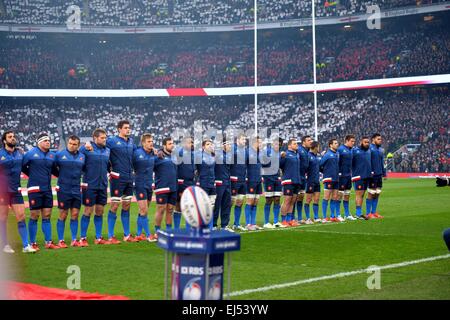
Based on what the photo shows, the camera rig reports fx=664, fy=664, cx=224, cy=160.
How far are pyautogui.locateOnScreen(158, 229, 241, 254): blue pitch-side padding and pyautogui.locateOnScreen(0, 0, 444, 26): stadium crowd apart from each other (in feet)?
150

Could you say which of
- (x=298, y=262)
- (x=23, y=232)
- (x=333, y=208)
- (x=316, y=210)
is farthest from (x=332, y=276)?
(x=333, y=208)

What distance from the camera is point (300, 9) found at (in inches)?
2013

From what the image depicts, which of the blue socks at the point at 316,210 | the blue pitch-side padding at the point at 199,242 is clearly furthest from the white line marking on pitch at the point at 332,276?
the blue socks at the point at 316,210

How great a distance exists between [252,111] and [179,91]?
230 inches

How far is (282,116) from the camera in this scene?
49.7m

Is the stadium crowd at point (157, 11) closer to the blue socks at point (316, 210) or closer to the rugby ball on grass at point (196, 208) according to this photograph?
the blue socks at point (316, 210)

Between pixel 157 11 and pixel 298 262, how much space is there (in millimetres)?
48267

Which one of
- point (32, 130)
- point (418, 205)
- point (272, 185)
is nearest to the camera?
point (272, 185)

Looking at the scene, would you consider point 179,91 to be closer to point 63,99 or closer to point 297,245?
point 63,99

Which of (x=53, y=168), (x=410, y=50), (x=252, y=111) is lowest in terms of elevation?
(x=53, y=168)

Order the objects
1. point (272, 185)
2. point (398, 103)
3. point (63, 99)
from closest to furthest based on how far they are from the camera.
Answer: point (272, 185)
point (398, 103)
point (63, 99)

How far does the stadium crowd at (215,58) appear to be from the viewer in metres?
48.1

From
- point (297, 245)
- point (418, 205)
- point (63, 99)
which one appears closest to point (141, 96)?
point (63, 99)

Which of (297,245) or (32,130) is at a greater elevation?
(32,130)
